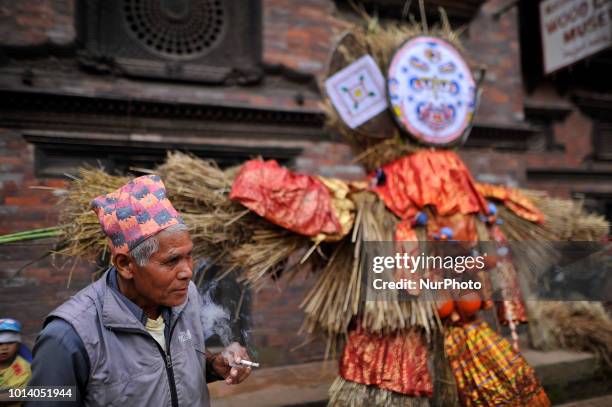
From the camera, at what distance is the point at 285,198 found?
2170mm

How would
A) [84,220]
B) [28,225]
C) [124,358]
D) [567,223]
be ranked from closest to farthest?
[124,358] < [84,220] < [567,223] < [28,225]

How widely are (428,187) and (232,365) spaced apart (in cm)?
145

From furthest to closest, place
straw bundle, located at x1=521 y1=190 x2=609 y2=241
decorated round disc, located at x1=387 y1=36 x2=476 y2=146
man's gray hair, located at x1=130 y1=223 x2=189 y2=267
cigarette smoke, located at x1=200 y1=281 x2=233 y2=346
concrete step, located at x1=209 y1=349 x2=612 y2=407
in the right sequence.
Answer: concrete step, located at x1=209 y1=349 x2=612 y2=407, straw bundle, located at x1=521 y1=190 x2=609 y2=241, decorated round disc, located at x1=387 y1=36 x2=476 y2=146, cigarette smoke, located at x1=200 y1=281 x2=233 y2=346, man's gray hair, located at x1=130 y1=223 x2=189 y2=267

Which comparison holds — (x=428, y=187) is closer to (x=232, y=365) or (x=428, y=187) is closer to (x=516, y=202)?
(x=516, y=202)

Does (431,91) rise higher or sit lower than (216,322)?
higher

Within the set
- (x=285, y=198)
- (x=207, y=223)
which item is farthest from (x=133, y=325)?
(x=285, y=198)

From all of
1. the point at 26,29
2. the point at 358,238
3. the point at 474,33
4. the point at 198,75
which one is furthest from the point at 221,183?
the point at 474,33

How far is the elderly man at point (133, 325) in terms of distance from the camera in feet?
3.98

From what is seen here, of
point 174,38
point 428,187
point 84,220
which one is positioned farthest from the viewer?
point 174,38

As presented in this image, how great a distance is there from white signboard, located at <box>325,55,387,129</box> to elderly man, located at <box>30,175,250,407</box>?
1459 millimetres

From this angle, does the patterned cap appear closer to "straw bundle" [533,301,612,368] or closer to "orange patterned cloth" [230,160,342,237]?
"orange patterned cloth" [230,160,342,237]

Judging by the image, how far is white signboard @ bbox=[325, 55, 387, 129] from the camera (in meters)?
2.58

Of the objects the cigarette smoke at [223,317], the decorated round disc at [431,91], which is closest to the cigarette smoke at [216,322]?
the cigarette smoke at [223,317]

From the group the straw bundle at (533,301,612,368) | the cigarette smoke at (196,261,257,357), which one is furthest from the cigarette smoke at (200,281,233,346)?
the straw bundle at (533,301,612,368)
